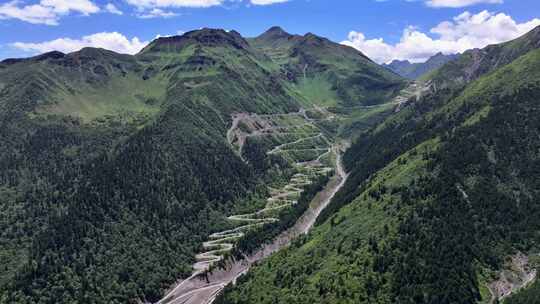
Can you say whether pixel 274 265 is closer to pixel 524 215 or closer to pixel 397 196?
pixel 397 196

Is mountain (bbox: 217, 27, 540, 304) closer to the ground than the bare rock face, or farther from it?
farther from it

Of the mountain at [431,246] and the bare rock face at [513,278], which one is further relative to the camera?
the mountain at [431,246]

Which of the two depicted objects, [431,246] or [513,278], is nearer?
[513,278]

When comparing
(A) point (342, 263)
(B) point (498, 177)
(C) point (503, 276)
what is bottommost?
(C) point (503, 276)

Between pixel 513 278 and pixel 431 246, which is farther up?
pixel 431 246

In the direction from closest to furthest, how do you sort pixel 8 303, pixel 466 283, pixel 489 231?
pixel 466 283 → pixel 489 231 → pixel 8 303

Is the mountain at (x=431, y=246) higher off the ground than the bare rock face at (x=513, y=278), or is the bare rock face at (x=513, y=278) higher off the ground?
the mountain at (x=431, y=246)

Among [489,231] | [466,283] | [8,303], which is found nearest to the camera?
[466,283]

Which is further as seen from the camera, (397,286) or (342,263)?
(342,263)

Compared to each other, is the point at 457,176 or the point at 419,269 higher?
the point at 457,176

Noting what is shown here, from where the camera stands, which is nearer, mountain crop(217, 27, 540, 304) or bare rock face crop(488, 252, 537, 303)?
bare rock face crop(488, 252, 537, 303)

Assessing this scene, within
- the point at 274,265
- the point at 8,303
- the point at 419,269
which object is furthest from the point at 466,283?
the point at 8,303
